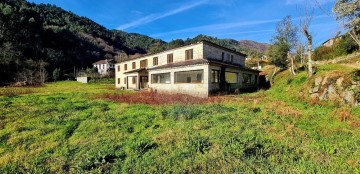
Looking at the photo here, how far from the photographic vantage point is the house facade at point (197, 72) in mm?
21531

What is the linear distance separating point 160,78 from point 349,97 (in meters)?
21.3

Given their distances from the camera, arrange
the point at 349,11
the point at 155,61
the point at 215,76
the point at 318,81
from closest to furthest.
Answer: the point at 349,11 → the point at 318,81 → the point at 215,76 → the point at 155,61

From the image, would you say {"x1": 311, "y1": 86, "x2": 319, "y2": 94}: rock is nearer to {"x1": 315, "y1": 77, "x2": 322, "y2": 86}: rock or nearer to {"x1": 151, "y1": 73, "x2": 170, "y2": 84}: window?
{"x1": 315, "y1": 77, "x2": 322, "y2": 86}: rock

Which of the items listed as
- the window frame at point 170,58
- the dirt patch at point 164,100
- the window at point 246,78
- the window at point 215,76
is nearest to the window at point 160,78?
the window frame at point 170,58

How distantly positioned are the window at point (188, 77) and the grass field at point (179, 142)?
12.0m

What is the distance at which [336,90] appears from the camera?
14164 mm

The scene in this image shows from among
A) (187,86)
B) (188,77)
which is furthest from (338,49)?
(187,86)

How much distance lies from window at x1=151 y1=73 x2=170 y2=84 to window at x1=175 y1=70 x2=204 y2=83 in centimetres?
243

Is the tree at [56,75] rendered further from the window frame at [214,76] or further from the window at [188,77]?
the window frame at [214,76]

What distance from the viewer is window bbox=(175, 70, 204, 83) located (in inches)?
912

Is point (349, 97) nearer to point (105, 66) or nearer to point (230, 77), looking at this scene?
point (230, 77)

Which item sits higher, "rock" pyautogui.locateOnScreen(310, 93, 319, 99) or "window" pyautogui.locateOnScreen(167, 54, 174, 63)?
"window" pyautogui.locateOnScreen(167, 54, 174, 63)

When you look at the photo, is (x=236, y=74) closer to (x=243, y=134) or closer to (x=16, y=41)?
(x=243, y=134)

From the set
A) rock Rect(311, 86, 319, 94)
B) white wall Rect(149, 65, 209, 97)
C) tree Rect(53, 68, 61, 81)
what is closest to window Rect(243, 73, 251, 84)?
white wall Rect(149, 65, 209, 97)
